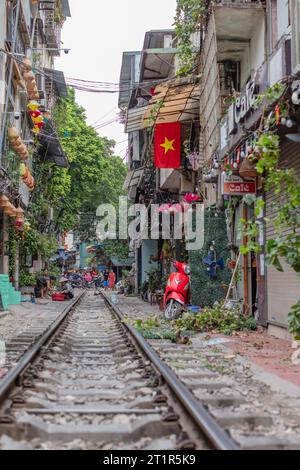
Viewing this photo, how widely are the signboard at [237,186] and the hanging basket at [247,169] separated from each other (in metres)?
0.15

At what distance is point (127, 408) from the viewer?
5332mm

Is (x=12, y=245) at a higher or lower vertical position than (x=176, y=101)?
lower

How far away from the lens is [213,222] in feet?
54.1

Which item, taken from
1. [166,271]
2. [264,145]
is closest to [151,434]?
[264,145]

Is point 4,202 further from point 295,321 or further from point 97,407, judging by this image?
point 97,407

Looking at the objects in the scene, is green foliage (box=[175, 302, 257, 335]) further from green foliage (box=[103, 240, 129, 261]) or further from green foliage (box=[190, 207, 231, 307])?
green foliage (box=[103, 240, 129, 261])

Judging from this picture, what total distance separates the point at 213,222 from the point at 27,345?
7.74 m

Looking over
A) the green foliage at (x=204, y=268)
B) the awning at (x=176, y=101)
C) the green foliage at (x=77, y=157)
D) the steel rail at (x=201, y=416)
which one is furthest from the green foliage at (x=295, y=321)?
the green foliage at (x=77, y=157)

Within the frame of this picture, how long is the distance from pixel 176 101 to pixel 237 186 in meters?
7.03

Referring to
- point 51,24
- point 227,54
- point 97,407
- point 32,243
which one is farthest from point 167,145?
point 51,24

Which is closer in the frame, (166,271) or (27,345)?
(27,345)

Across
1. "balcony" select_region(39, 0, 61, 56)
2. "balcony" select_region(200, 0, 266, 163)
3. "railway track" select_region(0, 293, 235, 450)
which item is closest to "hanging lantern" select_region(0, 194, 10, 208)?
"balcony" select_region(200, 0, 266, 163)

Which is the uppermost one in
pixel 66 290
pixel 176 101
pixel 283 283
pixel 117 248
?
pixel 176 101

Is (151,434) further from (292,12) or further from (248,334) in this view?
(248,334)
